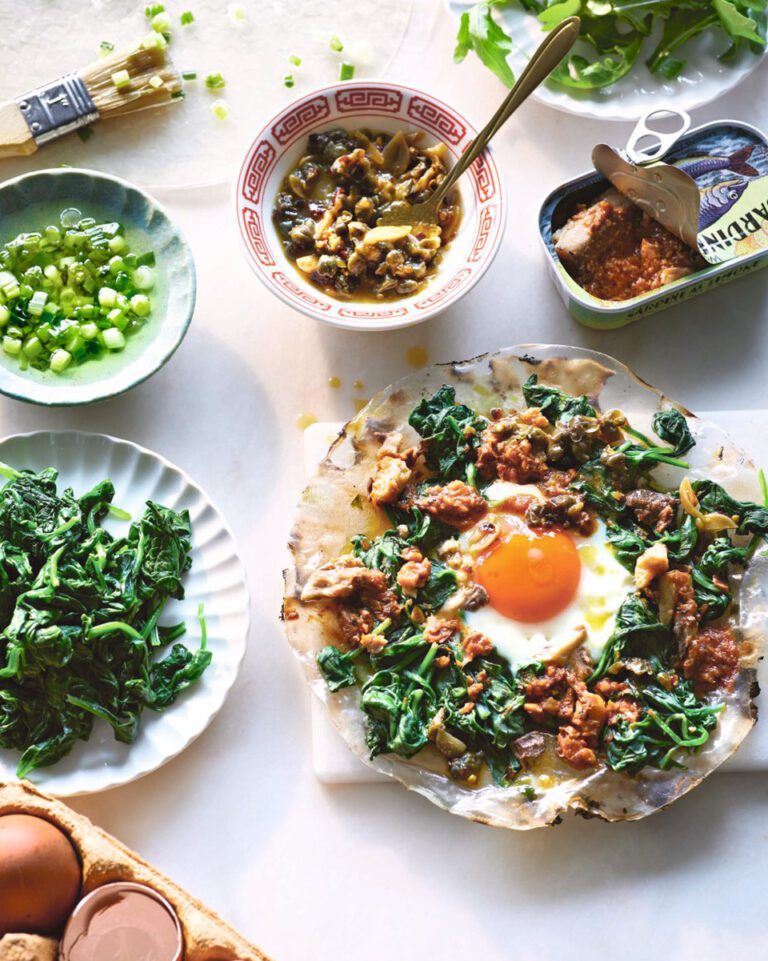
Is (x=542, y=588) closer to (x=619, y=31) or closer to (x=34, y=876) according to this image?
(x=34, y=876)

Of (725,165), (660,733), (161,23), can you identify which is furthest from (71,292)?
(660,733)

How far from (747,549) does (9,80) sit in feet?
9.52

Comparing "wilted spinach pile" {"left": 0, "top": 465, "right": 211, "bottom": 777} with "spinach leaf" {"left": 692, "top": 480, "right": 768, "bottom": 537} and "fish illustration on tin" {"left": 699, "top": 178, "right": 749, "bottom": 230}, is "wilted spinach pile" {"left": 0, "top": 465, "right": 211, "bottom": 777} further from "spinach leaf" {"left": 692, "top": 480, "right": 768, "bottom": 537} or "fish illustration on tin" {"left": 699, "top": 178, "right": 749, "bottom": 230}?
"fish illustration on tin" {"left": 699, "top": 178, "right": 749, "bottom": 230}

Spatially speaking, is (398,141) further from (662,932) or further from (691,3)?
(662,932)

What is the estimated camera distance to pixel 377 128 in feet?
12.0

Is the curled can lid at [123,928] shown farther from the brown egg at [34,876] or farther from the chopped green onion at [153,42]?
the chopped green onion at [153,42]

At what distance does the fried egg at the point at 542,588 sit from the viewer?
3309 millimetres

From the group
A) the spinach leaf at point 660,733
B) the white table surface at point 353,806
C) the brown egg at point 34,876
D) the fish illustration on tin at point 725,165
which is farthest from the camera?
the fish illustration on tin at point 725,165

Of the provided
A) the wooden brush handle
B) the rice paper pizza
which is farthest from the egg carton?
the wooden brush handle

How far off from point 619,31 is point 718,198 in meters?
0.73

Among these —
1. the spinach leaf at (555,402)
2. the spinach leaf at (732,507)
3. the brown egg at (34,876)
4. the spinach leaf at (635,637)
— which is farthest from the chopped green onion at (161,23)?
the brown egg at (34,876)

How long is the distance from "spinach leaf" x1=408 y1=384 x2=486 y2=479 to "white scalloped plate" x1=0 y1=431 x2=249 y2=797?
69cm

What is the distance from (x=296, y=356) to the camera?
12.4 ft

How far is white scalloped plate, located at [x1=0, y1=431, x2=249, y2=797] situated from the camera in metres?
3.33
